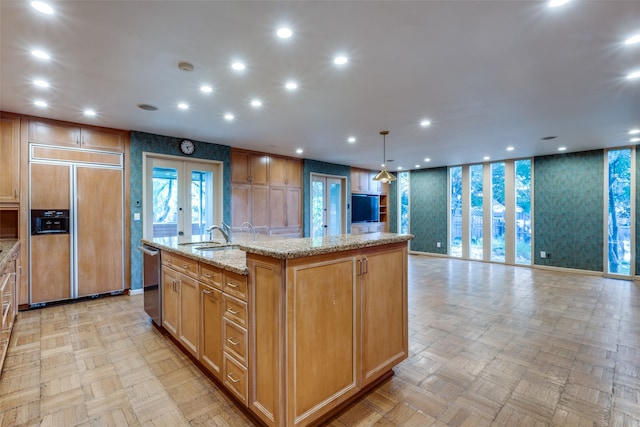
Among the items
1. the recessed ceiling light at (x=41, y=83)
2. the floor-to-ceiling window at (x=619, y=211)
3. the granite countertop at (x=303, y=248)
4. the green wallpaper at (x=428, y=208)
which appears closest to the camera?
the granite countertop at (x=303, y=248)

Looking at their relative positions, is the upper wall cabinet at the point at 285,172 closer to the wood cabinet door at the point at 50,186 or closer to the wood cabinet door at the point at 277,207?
the wood cabinet door at the point at 277,207

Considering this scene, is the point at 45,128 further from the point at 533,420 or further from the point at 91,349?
the point at 533,420

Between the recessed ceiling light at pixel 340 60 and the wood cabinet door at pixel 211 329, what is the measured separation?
1949mm

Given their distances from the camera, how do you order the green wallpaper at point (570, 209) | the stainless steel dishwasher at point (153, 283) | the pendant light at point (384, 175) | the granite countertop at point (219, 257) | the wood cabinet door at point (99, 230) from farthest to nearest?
the green wallpaper at point (570, 209)
the pendant light at point (384, 175)
the wood cabinet door at point (99, 230)
the stainless steel dishwasher at point (153, 283)
the granite countertop at point (219, 257)

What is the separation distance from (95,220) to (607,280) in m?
8.44

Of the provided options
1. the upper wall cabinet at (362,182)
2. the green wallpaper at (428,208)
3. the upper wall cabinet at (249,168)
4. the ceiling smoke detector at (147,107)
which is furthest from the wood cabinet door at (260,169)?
the green wallpaper at (428,208)

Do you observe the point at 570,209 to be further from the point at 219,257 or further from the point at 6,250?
the point at 6,250

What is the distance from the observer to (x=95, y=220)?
4195 millimetres

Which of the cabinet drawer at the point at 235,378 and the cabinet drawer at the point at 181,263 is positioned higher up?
the cabinet drawer at the point at 181,263

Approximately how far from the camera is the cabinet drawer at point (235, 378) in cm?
182

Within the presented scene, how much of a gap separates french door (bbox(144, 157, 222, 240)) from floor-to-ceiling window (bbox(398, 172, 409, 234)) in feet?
18.5

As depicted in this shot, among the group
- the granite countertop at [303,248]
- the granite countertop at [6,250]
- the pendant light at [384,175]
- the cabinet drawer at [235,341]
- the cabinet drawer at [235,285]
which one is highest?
the pendant light at [384,175]

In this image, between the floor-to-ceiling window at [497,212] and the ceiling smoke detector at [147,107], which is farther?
the floor-to-ceiling window at [497,212]

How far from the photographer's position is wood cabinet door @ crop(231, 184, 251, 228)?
18.7 feet
